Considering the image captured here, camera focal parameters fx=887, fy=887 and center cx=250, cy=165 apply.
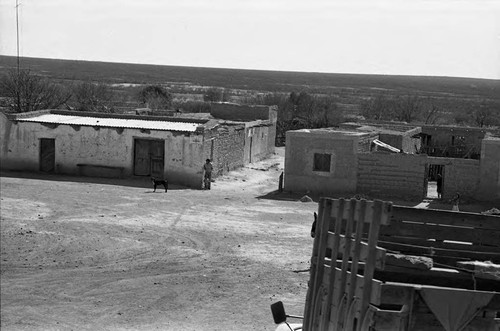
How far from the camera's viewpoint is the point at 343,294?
25.0 feet

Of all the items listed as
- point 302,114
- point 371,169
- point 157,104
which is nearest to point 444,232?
point 371,169

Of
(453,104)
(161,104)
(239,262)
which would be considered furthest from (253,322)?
(453,104)

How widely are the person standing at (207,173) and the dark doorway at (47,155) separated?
6080mm

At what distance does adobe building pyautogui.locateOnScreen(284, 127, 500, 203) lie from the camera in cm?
2936

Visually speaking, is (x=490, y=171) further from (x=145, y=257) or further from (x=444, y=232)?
(x=444, y=232)

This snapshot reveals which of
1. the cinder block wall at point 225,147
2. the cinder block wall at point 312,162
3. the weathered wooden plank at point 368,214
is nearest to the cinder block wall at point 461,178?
the cinder block wall at point 312,162

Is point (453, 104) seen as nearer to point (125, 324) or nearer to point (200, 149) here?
point (200, 149)

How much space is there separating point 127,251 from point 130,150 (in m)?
12.4

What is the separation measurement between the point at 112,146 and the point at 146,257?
13.4m

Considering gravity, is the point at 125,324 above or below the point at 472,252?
below

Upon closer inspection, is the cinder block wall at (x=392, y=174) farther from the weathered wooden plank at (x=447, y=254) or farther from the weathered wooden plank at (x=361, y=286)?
the weathered wooden plank at (x=361, y=286)

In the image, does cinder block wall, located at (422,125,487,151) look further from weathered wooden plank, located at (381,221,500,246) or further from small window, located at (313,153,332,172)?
weathered wooden plank, located at (381,221,500,246)

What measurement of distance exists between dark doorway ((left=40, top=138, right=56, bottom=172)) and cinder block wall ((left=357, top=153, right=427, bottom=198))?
11452 mm

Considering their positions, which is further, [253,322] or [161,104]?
[161,104]
